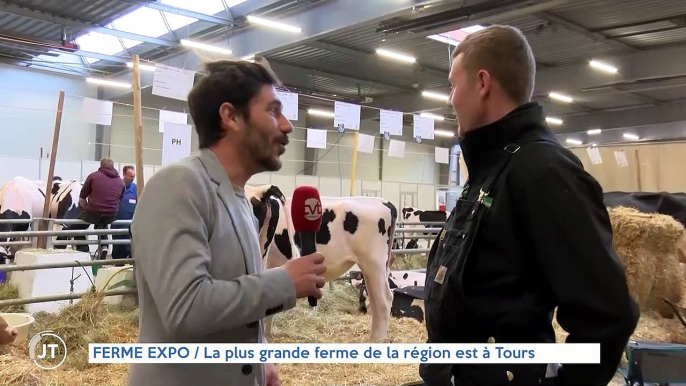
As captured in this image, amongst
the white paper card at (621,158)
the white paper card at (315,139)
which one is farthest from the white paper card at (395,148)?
the white paper card at (621,158)

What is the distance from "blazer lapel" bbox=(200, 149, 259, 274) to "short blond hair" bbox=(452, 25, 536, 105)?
2.34 feet

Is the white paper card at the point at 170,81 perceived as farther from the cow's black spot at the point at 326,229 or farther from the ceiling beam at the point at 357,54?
the ceiling beam at the point at 357,54

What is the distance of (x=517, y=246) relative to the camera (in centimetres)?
125

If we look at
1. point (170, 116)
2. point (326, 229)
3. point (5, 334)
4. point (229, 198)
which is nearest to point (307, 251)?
point (229, 198)

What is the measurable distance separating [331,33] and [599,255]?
9057 mm

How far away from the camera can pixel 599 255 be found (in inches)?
45.5

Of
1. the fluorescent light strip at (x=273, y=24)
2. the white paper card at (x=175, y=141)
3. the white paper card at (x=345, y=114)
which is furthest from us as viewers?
the fluorescent light strip at (x=273, y=24)

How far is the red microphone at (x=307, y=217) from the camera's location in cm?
153

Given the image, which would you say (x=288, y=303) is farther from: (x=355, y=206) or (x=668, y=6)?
(x=668, y=6)

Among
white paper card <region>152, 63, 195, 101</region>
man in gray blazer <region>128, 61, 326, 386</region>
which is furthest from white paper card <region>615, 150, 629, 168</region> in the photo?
man in gray blazer <region>128, 61, 326, 386</region>

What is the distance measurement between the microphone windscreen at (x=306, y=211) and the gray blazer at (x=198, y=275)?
7.2 inches

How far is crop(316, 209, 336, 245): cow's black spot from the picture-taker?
216 inches

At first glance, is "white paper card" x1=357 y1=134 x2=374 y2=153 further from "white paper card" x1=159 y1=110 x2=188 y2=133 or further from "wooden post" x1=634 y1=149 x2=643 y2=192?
"wooden post" x1=634 y1=149 x2=643 y2=192

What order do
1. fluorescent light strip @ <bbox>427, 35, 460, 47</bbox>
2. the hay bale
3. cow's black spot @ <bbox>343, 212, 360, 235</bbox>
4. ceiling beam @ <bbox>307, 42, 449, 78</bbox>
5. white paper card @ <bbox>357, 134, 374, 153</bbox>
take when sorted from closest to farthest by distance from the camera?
the hay bale → cow's black spot @ <bbox>343, 212, 360, 235</bbox> → white paper card @ <bbox>357, 134, 374, 153</bbox> → fluorescent light strip @ <bbox>427, 35, 460, 47</bbox> → ceiling beam @ <bbox>307, 42, 449, 78</bbox>
